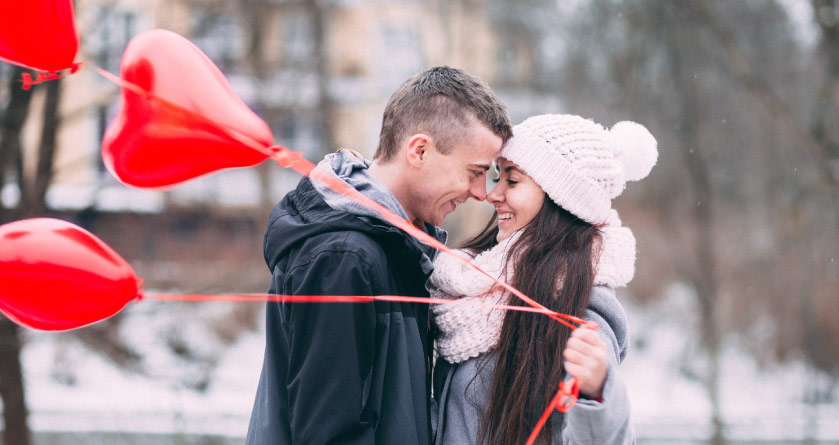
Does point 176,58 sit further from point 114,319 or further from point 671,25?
point 671,25

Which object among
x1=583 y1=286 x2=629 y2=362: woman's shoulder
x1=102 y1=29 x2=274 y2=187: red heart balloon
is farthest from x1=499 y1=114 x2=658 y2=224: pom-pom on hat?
x1=102 y1=29 x2=274 y2=187: red heart balloon

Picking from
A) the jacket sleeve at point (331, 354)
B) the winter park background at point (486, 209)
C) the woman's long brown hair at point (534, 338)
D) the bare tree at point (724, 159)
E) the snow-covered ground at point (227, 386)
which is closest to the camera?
the jacket sleeve at point (331, 354)

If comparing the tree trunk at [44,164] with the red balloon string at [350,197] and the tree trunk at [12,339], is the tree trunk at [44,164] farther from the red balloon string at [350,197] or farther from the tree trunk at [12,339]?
the red balloon string at [350,197]

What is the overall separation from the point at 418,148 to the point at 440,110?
0.39 feet

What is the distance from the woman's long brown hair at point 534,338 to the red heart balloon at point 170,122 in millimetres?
788

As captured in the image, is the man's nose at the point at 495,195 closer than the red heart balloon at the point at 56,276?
No

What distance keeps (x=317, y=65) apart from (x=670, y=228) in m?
4.68

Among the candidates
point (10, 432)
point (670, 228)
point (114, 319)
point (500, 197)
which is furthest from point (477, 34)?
point (500, 197)

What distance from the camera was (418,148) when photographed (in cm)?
197

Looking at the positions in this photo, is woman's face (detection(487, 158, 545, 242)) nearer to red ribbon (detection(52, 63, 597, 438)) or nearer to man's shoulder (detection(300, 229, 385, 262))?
red ribbon (detection(52, 63, 597, 438))

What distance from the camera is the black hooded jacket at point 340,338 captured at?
1666 millimetres

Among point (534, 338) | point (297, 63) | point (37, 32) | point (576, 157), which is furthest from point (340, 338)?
point (297, 63)

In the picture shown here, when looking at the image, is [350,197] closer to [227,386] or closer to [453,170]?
[453,170]

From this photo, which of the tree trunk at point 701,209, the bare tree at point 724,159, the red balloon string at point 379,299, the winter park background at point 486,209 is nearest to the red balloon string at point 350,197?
the red balloon string at point 379,299
